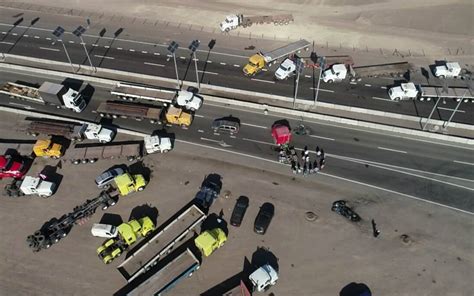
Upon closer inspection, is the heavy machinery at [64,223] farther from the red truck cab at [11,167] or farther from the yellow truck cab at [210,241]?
the yellow truck cab at [210,241]

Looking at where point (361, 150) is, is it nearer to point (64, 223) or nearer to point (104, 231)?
point (104, 231)

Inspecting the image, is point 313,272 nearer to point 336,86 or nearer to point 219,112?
point 219,112

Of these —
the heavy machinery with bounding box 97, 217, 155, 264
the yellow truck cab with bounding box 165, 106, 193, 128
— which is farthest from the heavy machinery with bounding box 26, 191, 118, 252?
the yellow truck cab with bounding box 165, 106, 193, 128

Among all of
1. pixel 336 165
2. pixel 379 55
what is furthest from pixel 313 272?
pixel 379 55

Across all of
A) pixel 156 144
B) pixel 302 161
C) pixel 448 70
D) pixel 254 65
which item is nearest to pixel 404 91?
pixel 448 70

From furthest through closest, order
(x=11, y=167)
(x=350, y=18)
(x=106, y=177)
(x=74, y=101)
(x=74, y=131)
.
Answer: (x=350, y=18), (x=74, y=101), (x=74, y=131), (x=11, y=167), (x=106, y=177)

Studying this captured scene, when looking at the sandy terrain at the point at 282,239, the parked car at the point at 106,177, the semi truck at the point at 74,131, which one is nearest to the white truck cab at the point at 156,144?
the sandy terrain at the point at 282,239
